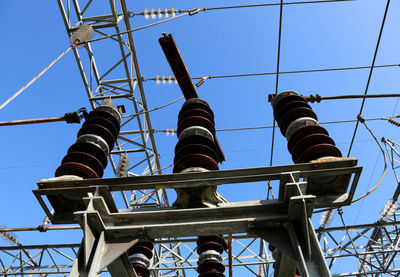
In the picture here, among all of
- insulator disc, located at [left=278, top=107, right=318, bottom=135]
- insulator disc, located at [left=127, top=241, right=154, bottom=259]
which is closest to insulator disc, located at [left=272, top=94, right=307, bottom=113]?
insulator disc, located at [left=278, top=107, right=318, bottom=135]

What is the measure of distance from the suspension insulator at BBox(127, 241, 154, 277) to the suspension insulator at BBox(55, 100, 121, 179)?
261 centimetres

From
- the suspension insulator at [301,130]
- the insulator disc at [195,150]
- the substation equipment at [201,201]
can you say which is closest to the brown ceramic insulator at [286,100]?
the suspension insulator at [301,130]

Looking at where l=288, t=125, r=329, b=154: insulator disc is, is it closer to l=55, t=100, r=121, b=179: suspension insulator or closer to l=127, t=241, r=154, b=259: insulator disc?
l=55, t=100, r=121, b=179: suspension insulator

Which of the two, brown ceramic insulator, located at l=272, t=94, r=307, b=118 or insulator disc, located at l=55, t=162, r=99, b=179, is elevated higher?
brown ceramic insulator, located at l=272, t=94, r=307, b=118

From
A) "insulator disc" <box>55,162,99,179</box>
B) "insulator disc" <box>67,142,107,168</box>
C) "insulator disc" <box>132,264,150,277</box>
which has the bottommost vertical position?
"insulator disc" <box>132,264,150,277</box>

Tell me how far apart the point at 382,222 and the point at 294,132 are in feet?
26.2

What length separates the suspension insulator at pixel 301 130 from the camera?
3.84m

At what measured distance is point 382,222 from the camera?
34.0 feet

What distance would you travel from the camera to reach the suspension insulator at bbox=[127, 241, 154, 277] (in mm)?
6020

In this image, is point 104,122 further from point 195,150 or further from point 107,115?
point 195,150

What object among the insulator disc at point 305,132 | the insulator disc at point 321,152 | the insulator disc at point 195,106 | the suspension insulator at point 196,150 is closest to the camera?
the suspension insulator at point 196,150

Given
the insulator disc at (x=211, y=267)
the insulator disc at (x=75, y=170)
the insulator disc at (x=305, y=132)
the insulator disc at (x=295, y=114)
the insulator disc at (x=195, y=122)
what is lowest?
the insulator disc at (x=211, y=267)

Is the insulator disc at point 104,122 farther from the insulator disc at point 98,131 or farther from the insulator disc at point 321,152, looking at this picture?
the insulator disc at point 321,152

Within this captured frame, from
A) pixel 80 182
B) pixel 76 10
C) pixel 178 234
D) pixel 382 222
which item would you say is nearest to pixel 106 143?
pixel 80 182
